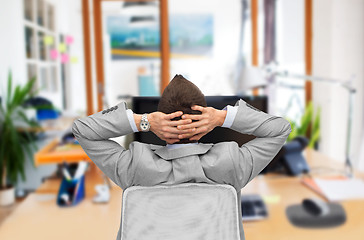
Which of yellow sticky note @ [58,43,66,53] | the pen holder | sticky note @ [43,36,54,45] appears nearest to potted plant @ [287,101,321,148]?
the pen holder

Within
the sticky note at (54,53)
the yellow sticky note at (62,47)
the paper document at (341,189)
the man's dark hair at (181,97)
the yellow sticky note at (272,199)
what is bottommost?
the yellow sticky note at (272,199)

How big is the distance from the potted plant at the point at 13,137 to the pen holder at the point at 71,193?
2115 mm

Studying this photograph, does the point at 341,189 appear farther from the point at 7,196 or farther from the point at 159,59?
the point at 7,196

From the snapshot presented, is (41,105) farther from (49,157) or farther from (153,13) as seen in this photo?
(49,157)

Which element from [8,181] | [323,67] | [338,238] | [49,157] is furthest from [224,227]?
[8,181]

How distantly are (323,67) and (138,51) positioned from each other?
1.86 metres

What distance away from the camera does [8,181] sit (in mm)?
3559

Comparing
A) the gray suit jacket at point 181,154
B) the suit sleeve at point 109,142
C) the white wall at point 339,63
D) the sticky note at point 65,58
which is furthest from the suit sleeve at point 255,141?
the sticky note at point 65,58

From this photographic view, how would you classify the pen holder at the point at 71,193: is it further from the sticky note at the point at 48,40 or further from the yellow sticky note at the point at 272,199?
the sticky note at the point at 48,40

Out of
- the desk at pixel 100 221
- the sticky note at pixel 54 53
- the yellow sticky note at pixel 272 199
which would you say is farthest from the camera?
the sticky note at pixel 54 53

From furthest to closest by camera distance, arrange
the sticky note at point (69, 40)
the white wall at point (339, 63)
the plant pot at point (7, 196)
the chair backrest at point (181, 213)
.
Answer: the sticky note at point (69, 40)
the plant pot at point (7, 196)
the white wall at point (339, 63)
the chair backrest at point (181, 213)

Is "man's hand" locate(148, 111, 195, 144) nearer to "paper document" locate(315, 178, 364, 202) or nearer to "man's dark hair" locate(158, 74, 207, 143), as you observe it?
"man's dark hair" locate(158, 74, 207, 143)

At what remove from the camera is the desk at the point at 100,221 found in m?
1.14

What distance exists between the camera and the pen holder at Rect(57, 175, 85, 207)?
1.45 m
